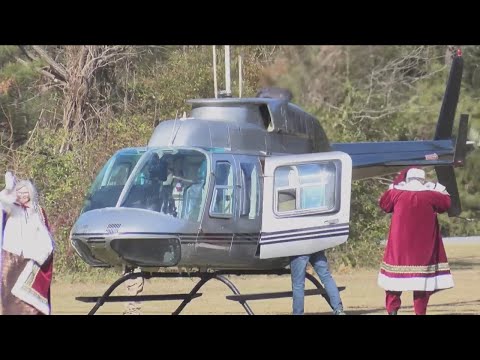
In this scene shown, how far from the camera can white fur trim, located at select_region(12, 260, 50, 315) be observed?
11.6 m

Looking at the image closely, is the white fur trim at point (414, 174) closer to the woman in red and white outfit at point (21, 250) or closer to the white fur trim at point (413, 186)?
the white fur trim at point (413, 186)

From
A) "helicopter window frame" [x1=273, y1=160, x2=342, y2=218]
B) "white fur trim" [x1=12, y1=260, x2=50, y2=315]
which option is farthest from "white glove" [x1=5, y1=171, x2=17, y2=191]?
"helicopter window frame" [x1=273, y1=160, x2=342, y2=218]

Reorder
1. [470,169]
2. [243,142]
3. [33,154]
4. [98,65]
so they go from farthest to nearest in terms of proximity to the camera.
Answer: [470,169] → [98,65] → [33,154] → [243,142]

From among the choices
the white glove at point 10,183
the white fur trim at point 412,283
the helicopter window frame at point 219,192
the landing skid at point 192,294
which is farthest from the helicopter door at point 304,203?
the white glove at point 10,183

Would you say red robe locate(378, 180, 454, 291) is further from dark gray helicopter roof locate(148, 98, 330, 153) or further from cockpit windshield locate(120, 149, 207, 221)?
cockpit windshield locate(120, 149, 207, 221)

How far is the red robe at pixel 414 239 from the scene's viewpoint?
1232cm

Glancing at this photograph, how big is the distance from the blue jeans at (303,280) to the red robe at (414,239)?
68cm

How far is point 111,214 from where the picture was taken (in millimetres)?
12195

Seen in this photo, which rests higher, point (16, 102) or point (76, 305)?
point (16, 102)

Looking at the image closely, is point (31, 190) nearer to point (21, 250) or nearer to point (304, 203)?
point (21, 250)

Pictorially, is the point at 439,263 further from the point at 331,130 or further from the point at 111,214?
the point at 331,130

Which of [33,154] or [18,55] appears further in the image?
[18,55]

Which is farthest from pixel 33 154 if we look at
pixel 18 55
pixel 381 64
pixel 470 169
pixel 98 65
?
pixel 381 64

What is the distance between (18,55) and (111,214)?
1344 centimetres
